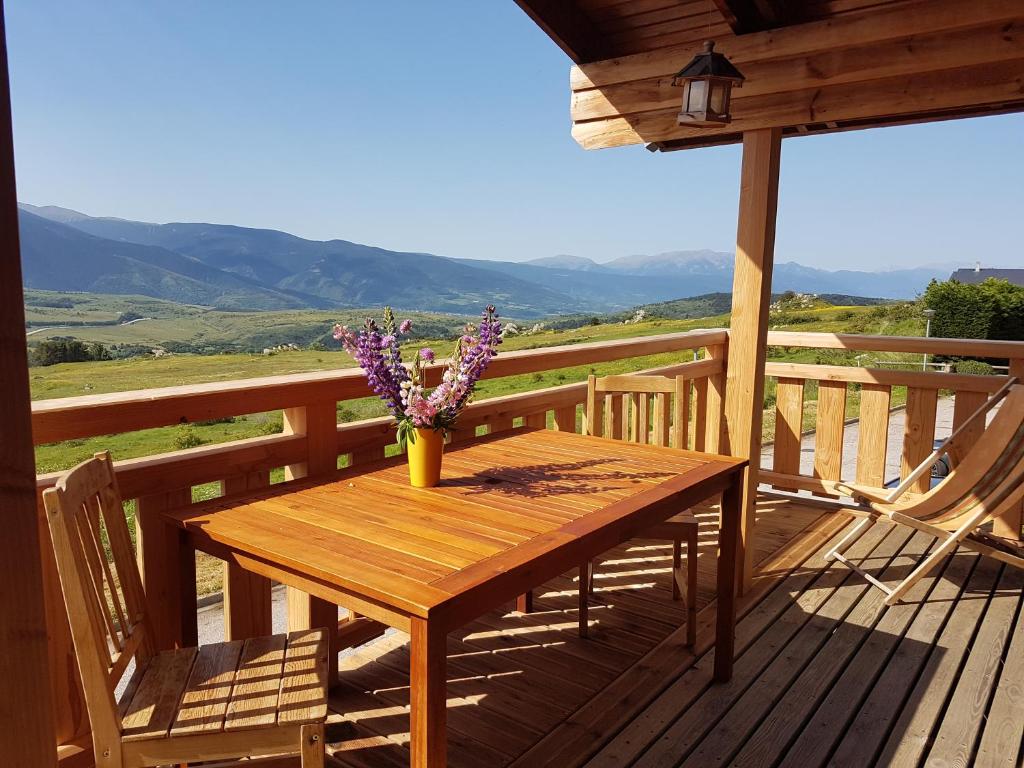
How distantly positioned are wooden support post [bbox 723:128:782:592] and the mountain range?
178 ft

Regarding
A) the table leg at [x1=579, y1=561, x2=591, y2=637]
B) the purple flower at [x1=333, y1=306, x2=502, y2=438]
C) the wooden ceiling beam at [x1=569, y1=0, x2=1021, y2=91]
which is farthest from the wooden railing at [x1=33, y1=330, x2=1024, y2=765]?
the wooden ceiling beam at [x1=569, y1=0, x2=1021, y2=91]

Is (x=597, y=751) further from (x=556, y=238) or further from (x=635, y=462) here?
(x=556, y=238)

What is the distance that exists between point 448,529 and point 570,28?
2.77 metres

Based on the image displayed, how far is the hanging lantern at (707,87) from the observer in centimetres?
264

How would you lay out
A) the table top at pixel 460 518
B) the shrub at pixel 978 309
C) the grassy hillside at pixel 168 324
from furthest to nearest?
the grassy hillside at pixel 168 324 → the shrub at pixel 978 309 → the table top at pixel 460 518

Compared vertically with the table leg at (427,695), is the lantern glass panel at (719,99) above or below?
above

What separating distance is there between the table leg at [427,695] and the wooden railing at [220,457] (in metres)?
0.78

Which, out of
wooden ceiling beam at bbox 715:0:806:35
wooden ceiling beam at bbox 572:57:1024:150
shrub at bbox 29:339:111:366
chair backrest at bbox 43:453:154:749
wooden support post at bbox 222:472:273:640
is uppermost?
wooden ceiling beam at bbox 715:0:806:35

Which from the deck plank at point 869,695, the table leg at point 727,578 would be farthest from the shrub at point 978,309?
the table leg at point 727,578

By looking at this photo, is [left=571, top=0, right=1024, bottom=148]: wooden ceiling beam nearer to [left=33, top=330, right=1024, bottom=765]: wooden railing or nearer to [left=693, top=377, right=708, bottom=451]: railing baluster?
[left=33, top=330, right=1024, bottom=765]: wooden railing

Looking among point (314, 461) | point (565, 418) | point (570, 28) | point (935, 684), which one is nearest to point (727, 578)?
point (935, 684)

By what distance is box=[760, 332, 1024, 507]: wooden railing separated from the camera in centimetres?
407

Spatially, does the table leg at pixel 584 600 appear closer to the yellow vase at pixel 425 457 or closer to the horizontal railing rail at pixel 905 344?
the yellow vase at pixel 425 457

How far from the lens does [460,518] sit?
194 centimetres
